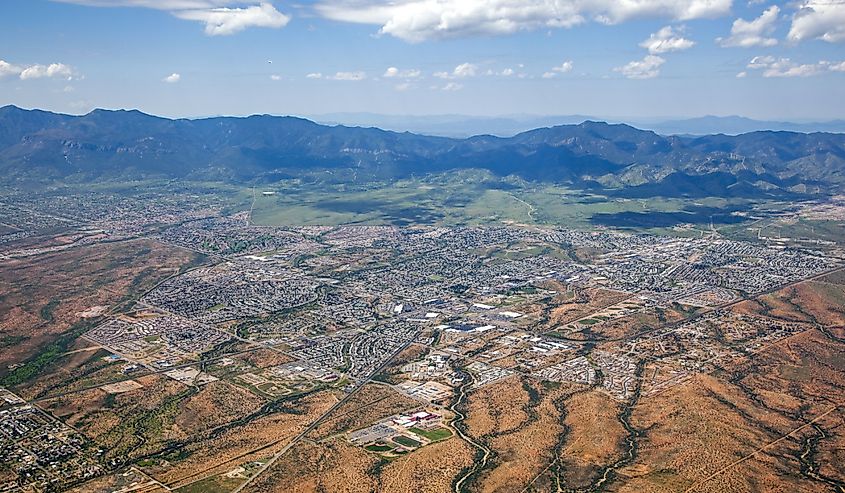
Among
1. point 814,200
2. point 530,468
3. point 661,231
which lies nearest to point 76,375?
point 530,468

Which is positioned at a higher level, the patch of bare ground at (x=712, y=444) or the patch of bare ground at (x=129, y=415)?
the patch of bare ground at (x=129, y=415)

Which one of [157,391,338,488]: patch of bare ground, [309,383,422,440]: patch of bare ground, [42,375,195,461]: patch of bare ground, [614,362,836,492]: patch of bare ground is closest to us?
[614,362,836,492]: patch of bare ground

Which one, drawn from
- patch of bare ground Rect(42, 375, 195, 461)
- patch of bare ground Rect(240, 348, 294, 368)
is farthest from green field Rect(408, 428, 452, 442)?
patch of bare ground Rect(240, 348, 294, 368)

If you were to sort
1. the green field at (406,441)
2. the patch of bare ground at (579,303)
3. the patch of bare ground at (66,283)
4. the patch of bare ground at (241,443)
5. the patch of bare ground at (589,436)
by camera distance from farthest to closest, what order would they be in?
the patch of bare ground at (579,303)
the patch of bare ground at (66,283)
the green field at (406,441)
the patch of bare ground at (241,443)
the patch of bare ground at (589,436)

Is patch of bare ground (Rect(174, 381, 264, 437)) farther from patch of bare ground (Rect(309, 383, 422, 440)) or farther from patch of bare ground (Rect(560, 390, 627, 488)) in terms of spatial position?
patch of bare ground (Rect(560, 390, 627, 488))

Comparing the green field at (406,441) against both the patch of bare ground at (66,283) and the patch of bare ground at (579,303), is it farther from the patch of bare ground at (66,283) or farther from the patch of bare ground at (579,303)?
the patch of bare ground at (66,283)

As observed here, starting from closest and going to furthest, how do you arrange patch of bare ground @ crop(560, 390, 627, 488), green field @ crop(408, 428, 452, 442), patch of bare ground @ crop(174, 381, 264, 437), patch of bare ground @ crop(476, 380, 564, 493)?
patch of bare ground @ crop(476, 380, 564, 493)
patch of bare ground @ crop(560, 390, 627, 488)
green field @ crop(408, 428, 452, 442)
patch of bare ground @ crop(174, 381, 264, 437)

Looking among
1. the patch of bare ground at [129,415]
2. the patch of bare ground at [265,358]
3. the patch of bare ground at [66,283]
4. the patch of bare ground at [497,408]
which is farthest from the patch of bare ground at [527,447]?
the patch of bare ground at [66,283]

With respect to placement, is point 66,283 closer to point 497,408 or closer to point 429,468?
point 497,408

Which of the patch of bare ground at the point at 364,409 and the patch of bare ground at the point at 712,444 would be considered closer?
the patch of bare ground at the point at 712,444

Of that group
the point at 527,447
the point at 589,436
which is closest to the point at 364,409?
the point at 527,447

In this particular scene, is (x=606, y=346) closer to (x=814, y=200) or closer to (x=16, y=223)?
(x=16, y=223)
